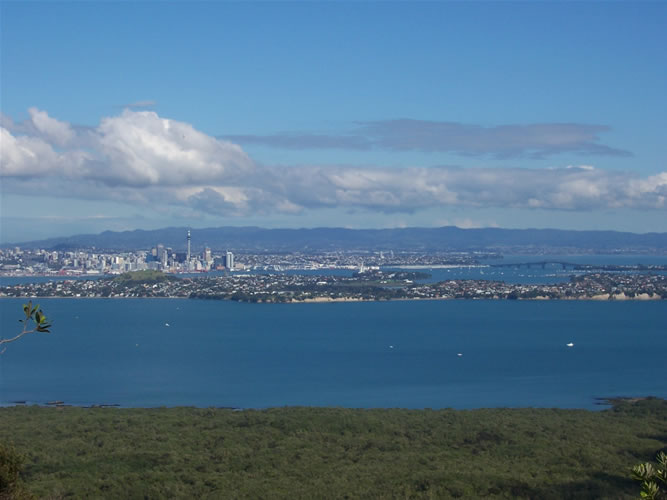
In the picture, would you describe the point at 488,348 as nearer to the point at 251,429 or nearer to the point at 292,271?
the point at 251,429

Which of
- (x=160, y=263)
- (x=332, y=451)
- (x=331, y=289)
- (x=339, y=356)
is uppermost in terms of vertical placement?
(x=160, y=263)

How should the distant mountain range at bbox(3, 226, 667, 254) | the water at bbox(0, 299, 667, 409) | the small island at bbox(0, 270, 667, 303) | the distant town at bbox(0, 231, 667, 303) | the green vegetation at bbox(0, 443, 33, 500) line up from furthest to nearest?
the distant mountain range at bbox(3, 226, 667, 254)
the distant town at bbox(0, 231, 667, 303)
the small island at bbox(0, 270, 667, 303)
the water at bbox(0, 299, 667, 409)
the green vegetation at bbox(0, 443, 33, 500)

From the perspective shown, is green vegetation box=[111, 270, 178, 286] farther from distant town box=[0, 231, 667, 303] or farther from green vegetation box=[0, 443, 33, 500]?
green vegetation box=[0, 443, 33, 500]

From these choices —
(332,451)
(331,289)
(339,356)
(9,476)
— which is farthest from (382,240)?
(9,476)

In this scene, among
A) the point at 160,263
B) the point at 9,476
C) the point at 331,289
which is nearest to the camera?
the point at 9,476

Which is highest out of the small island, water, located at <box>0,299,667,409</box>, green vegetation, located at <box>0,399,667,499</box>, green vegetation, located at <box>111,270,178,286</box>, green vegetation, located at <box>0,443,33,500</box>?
green vegetation, located at <box>0,443,33,500</box>

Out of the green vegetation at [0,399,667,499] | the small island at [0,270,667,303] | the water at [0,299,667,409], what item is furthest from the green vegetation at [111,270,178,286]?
the green vegetation at [0,399,667,499]

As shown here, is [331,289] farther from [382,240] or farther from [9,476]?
[382,240]
